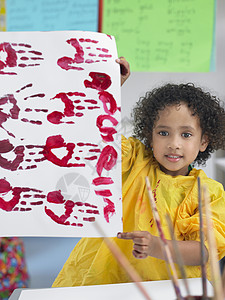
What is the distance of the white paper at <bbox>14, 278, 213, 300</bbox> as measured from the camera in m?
0.66

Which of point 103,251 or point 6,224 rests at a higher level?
point 6,224

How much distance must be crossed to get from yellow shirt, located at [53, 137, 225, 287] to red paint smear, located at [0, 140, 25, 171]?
272 mm

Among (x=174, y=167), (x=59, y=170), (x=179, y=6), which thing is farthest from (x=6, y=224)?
(x=179, y=6)

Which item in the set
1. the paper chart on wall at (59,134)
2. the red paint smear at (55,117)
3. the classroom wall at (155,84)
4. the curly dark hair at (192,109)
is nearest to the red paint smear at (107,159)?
the paper chart on wall at (59,134)

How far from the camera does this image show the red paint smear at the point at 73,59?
762 mm

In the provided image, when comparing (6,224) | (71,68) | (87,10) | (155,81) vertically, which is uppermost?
(87,10)

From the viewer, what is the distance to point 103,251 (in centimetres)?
89

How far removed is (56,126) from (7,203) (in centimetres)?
18

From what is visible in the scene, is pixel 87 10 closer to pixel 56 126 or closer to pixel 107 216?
pixel 56 126

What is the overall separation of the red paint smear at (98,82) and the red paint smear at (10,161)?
0.60 ft

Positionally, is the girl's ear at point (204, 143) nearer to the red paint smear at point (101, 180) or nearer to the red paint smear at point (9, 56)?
the red paint smear at point (101, 180)

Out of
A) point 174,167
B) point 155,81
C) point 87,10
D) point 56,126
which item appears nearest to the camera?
point 56,126

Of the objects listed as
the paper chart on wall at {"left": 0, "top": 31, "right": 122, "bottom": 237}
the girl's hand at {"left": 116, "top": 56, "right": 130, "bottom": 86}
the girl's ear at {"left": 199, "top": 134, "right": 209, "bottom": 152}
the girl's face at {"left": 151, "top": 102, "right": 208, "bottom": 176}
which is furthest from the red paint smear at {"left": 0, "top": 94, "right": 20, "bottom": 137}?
the girl's ear at {"left": 199, "top": 134, "right": 209, "bottom": 152}

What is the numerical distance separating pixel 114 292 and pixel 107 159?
0.81 ft
